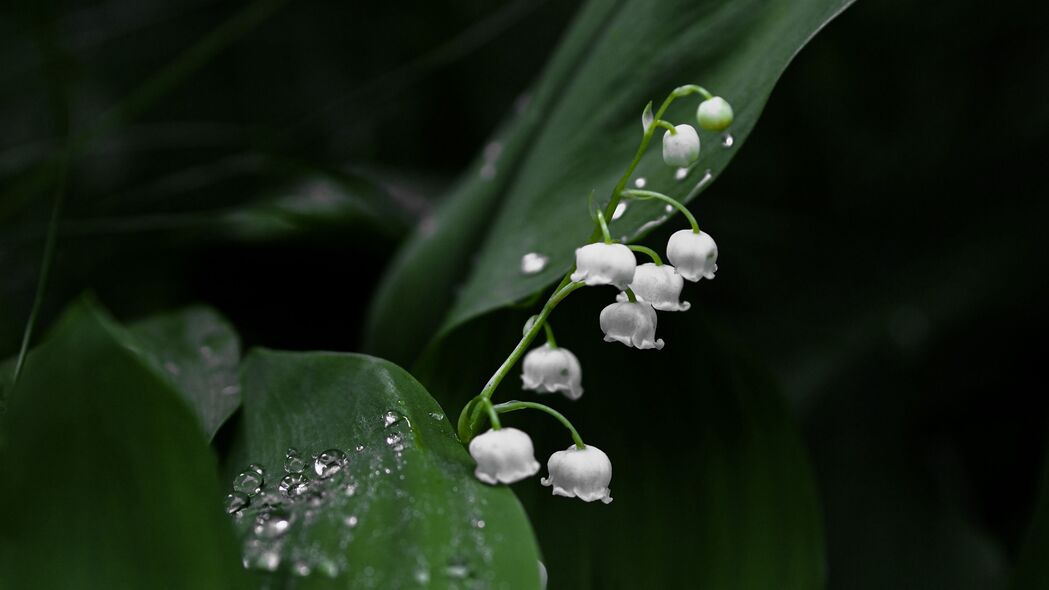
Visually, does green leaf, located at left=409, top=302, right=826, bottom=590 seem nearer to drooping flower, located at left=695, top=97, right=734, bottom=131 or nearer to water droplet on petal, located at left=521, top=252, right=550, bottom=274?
water droplet on petal, located at left=521, top=252, right=550, bottom=274

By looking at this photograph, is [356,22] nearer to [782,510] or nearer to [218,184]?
[218,184]

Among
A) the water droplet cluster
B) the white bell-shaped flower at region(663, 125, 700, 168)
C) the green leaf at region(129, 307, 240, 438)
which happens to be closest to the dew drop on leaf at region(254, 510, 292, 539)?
the water droplet cluster

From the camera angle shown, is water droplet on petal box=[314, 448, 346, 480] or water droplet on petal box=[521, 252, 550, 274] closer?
water droplet on petal box=[314, 448, 346, 480]

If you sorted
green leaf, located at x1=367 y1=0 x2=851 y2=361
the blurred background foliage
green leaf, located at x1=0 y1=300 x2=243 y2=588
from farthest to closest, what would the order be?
the blurred background foliage → green leaf, located at x1=367 y1=0 x2=851 y2=361 → green leaf, located at x1=0 y1=300 x2=243 y2=588

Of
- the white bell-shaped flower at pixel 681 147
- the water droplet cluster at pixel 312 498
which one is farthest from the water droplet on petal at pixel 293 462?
the white bell-shaped flower at pixel 681 147

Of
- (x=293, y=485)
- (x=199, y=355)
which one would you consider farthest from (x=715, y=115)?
(x=199, y=355)

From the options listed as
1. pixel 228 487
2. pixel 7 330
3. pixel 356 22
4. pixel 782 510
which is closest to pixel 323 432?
pixel 228 487

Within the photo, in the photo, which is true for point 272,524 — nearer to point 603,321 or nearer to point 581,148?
point 603,321
